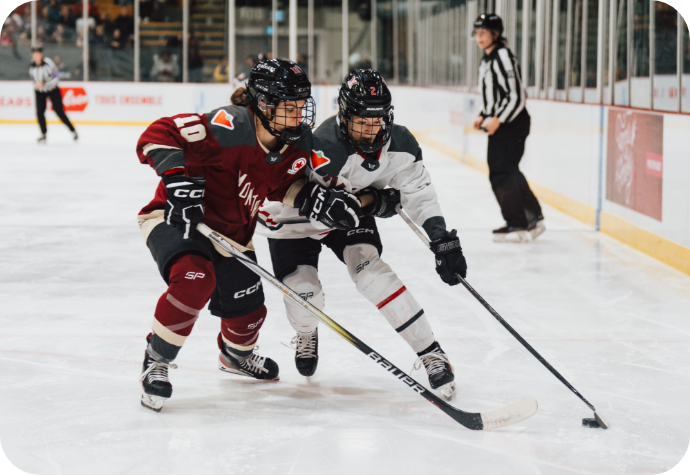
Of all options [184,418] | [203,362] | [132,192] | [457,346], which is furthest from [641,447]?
[132,192]

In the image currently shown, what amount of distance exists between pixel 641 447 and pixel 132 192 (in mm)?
5231

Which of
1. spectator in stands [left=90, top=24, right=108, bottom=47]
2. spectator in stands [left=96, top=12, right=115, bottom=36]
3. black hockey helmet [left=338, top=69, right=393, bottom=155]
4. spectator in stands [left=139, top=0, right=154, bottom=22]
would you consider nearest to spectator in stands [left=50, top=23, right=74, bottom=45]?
spectator in stands [left=90, top=24, right=108, bottom=47]

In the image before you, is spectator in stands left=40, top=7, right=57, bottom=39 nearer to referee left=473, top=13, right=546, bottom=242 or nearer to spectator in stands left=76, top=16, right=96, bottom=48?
spectator in stands left=76, top=16, right=96, bottom=48

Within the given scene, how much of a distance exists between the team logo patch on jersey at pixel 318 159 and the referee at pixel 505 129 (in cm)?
268

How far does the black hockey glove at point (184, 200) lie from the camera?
1968 millimetres

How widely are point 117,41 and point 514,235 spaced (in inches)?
427

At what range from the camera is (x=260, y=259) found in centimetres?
422

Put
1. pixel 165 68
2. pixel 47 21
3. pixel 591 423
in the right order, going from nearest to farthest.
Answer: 1. pixel 591 423
2. pixel 165 68
3. pixel 47 21

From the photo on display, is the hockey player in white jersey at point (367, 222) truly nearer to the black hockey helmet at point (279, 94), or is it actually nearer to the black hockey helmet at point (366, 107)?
the black hockey helmet at point (366, 107)

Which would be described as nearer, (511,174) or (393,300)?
(393,300)

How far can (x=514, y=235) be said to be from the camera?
15.8ft

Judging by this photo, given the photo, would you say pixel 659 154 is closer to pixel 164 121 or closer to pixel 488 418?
pixel 488 418

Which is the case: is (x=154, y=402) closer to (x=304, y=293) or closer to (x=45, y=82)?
(x=304, y=293)

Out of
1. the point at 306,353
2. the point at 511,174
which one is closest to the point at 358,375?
the point at 306,353
